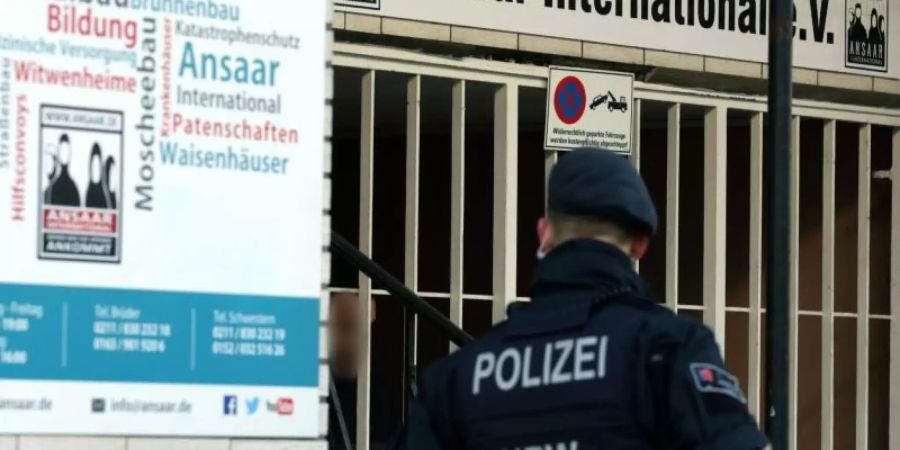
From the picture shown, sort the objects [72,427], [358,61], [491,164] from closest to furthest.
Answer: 1. [72,427]
2. [358,61]
3. [491,164]

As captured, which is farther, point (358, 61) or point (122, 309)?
point (358, 61)

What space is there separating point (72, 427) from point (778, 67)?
2.50m

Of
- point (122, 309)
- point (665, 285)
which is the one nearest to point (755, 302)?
point (665, 285)

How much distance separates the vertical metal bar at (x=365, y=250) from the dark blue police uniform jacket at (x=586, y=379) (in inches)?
190

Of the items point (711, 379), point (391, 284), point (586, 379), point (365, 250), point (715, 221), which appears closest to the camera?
point (711, 379)

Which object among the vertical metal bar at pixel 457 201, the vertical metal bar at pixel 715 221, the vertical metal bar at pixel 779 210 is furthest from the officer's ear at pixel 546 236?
the vertical metal bar at pixel 715 221

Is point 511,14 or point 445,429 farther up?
point 511,14

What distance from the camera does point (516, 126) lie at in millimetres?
8836

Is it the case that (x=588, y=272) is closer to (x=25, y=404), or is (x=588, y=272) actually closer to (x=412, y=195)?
(x=25, y=404)

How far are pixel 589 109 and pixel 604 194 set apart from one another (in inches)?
227

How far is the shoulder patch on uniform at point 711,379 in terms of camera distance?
10.0 ft

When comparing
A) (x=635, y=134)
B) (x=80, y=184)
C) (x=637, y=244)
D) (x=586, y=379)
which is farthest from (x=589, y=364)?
(x=635, y=134)

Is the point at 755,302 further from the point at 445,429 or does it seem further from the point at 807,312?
the point at 445,429

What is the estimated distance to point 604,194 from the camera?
326 centimetres
